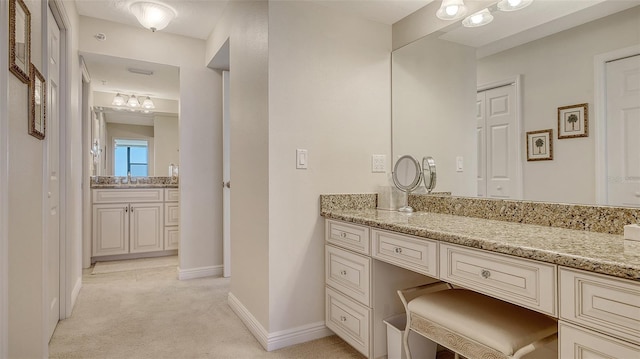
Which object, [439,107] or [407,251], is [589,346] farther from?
[439,107]

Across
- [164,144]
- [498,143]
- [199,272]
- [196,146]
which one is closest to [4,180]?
[498,143]

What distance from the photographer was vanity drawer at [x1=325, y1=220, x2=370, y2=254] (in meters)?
1.82

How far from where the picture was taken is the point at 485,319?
1326 mm

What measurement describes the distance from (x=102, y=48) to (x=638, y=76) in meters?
3.62

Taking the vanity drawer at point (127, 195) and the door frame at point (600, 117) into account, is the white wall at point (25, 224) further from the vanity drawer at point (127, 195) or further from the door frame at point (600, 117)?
the vanity drawer at point (127, 195)

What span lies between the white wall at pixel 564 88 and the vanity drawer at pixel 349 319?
1.01m

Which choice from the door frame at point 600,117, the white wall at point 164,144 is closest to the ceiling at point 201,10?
the door frame at point 600,117

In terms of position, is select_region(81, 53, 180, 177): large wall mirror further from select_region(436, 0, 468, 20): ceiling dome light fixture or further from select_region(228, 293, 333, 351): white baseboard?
select_region(436, 0, 468, 20): ceiling dome light fixture

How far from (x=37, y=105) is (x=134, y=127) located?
334 centimetres

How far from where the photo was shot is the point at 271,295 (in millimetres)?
2049

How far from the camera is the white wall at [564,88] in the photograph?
1456 millimetres

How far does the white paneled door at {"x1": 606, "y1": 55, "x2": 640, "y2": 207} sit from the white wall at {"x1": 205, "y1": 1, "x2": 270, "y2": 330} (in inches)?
63.1

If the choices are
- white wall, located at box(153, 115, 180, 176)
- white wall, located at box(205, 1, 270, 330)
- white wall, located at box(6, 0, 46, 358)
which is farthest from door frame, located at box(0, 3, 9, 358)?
white wall, located at box(153, 115, 180, 176)

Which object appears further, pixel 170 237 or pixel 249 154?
pixel 170 237
